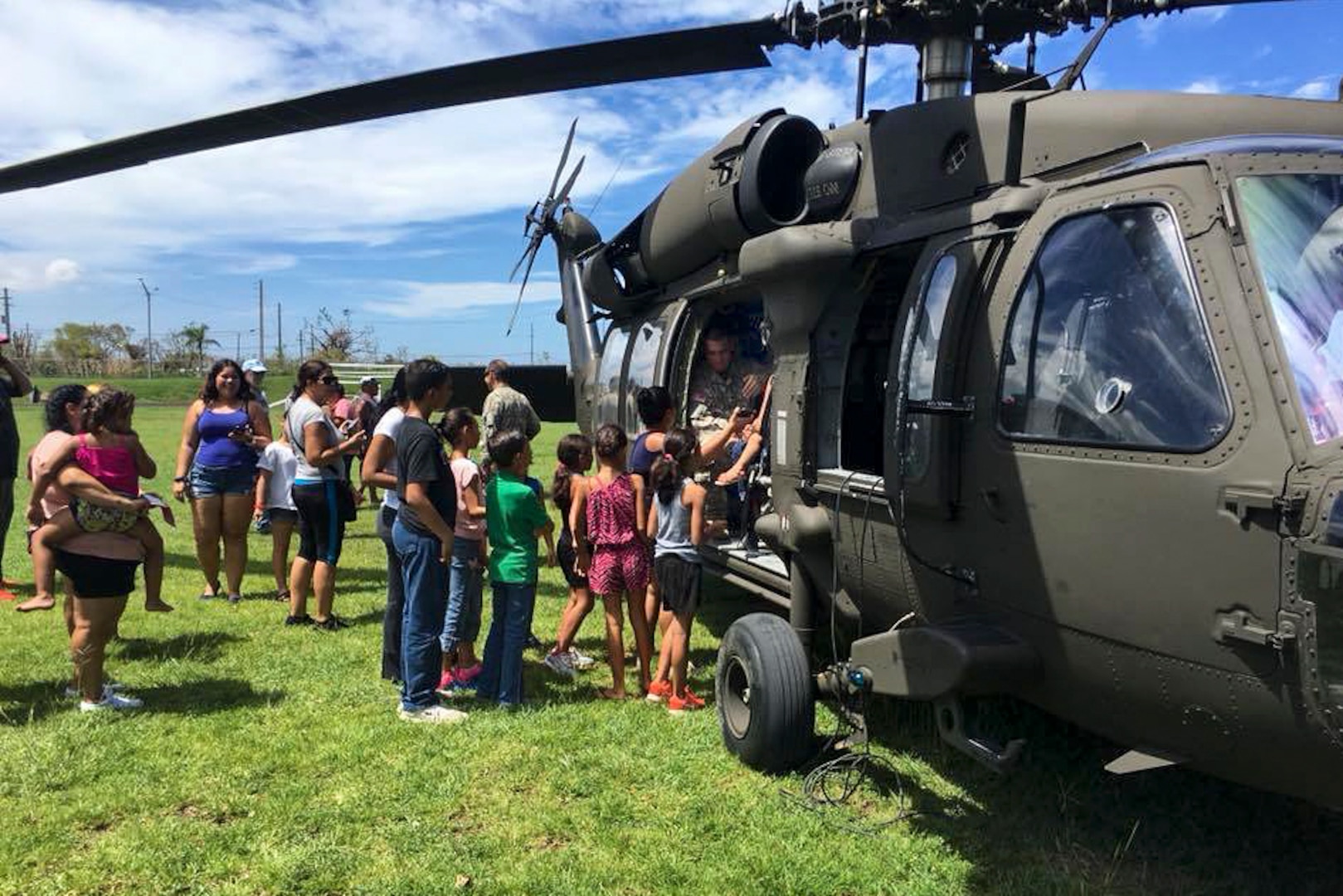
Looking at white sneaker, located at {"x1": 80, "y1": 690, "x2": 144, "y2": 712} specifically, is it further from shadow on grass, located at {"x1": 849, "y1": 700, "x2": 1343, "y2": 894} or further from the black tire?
shadow on grass, located at {"x1": 849, "y1": 700, "x2": 1343, "y2": 894}

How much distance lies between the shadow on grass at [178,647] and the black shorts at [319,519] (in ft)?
2.51

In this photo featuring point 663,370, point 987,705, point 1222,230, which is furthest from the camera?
point 663,370

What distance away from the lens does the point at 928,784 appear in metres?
4.23

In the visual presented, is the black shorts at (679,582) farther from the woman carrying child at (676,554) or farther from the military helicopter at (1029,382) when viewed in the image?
the military helicopter at (1029,382)

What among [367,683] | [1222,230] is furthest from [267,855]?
[1222,230]

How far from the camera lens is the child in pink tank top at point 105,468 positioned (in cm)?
473

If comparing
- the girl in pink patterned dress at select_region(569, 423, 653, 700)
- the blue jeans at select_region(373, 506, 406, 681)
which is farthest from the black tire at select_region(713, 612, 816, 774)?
the blue jeans at select_region(373, 506, 406, 681)

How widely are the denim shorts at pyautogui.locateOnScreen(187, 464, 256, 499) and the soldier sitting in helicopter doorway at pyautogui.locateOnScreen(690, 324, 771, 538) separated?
3.32m

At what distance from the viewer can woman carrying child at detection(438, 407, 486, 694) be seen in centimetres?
539

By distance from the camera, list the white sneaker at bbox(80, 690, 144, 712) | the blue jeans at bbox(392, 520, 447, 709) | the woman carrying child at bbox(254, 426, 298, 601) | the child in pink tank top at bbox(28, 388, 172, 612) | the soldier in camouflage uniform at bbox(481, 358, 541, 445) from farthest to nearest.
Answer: the soldier in camouflage uniform at bbox(481, 358, 541, 445) → the woman carrying child at bbox(254, 426, 298, 601) → the white sneaker at bbox(80, 690, 144, 712) → the blue jeans at bbox(392, 520, 447, 709) → the child in pink tank top at bbox(28, 388, 172, 612)

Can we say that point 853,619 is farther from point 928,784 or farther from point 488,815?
point 488,815

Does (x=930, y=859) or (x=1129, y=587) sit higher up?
(x=1129, y=587)

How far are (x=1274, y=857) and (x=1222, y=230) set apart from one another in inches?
94.0

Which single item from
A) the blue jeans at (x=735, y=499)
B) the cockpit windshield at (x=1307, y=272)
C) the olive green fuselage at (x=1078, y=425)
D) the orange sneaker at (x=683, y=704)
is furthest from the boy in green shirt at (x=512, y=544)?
the cockpit windshield at (x=1307, y=272)
